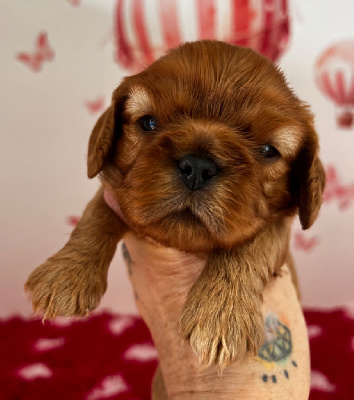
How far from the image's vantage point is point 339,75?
2.76m

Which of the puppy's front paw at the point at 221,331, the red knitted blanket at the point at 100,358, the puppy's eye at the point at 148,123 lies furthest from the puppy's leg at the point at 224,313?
the red knitted blanket at the point at 100,358

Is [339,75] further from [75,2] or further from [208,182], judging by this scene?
[208,182]

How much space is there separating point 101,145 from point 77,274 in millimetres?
412

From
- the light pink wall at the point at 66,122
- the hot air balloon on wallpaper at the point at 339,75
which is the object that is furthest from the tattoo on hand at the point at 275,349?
the hot air balloon on wallpaper at the point at 339,75

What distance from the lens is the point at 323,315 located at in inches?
122

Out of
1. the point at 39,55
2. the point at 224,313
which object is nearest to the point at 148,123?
the point at 224,313

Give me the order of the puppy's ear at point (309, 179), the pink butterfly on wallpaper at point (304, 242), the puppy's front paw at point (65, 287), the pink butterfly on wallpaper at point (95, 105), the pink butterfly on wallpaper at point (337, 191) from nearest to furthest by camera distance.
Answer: the puppy's front paw at point (65, 287)
the puppy's ear at point (309, 179)
the pink butterfly on wallpaper at point (95, 105)
the pink butterfly on wallpaper at point (337, 191)
the pink butterfly on wallpaper at point (304, 242)

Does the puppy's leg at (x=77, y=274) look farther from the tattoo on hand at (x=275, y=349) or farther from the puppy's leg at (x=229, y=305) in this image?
the tattoo on hand at (x=275, y=349)

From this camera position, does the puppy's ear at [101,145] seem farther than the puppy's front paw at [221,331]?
Yes

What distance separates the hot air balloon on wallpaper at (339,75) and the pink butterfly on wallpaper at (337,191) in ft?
1.22

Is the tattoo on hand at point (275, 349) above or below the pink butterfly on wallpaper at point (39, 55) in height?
below

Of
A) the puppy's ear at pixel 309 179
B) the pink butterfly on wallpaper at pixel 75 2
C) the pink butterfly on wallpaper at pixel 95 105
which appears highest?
the pink butterfly on wallpaper at pixel 75 2

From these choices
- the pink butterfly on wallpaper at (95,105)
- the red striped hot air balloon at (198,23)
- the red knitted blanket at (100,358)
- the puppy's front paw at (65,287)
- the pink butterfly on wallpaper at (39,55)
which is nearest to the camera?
the puppy's front paw at (65,287)

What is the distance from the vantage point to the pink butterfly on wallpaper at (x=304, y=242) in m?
3.06
